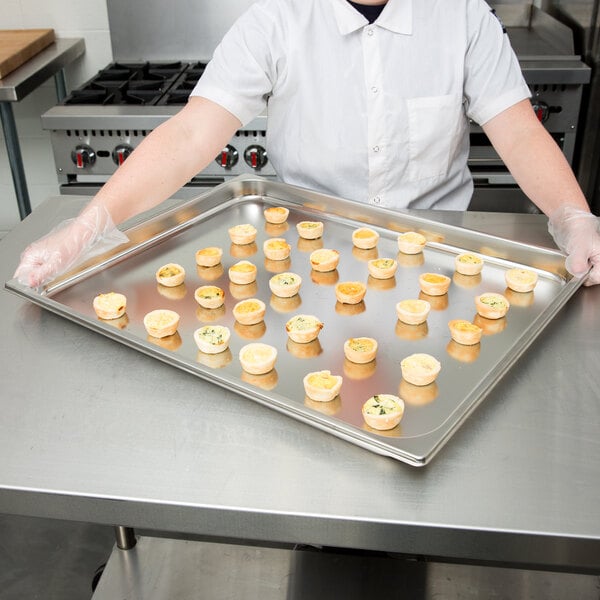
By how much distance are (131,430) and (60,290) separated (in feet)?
1.63

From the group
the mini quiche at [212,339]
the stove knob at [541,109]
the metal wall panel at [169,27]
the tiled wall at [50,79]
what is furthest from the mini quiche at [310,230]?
the tiled wall at [50,79]

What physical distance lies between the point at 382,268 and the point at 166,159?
1.91ft

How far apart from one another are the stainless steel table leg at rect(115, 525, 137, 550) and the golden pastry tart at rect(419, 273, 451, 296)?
0.94 metres

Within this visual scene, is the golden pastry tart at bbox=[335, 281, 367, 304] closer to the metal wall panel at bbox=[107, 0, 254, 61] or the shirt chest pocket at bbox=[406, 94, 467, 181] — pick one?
the shirt chest pocket at bbox=[406, 94, 467, 181]

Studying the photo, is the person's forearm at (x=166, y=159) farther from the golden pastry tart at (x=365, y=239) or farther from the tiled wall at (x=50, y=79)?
the tiled wall at (x=50, y=79)

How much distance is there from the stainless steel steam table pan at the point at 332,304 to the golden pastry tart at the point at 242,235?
0.02 metres

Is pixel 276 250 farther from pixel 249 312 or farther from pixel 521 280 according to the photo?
pixel 521 280

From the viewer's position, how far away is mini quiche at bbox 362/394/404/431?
3.54 ft

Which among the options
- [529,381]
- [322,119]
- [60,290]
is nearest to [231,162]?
[322,119]

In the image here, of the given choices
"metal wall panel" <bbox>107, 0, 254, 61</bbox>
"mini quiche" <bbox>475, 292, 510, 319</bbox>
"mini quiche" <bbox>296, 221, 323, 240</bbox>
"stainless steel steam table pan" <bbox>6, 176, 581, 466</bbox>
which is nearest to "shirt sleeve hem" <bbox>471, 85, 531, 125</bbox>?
"stainless steel steam table pan" <bbox>6, 176, 581, 466</bbox>

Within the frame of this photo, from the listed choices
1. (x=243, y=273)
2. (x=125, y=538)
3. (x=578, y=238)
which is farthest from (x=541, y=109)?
(x=125, y=538)

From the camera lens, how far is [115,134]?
279 cm

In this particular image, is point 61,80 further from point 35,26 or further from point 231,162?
point 231,162

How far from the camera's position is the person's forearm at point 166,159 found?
1642mm
